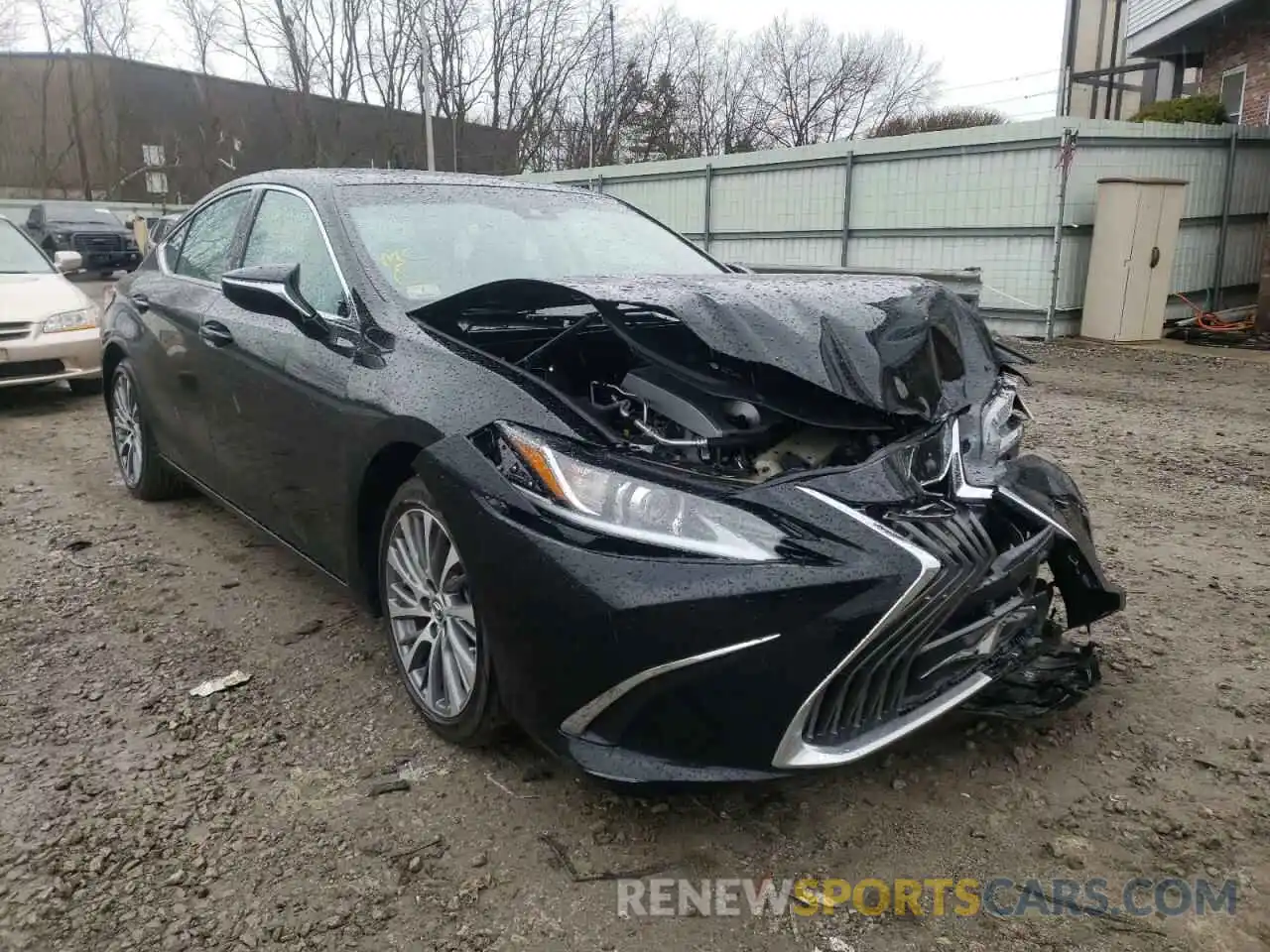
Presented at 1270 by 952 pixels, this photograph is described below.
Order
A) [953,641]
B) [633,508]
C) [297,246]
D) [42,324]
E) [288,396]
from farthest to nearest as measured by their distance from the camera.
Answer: [42,324] → [297,246] → [288,396] → [953,641] → [633,508]

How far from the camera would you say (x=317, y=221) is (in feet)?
10.6

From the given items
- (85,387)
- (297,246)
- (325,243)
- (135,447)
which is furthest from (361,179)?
(85,387)

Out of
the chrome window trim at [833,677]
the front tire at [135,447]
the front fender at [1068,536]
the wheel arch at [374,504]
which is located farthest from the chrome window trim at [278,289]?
the front fender at [1068,536]

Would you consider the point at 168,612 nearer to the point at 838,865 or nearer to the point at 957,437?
the point at 838,865

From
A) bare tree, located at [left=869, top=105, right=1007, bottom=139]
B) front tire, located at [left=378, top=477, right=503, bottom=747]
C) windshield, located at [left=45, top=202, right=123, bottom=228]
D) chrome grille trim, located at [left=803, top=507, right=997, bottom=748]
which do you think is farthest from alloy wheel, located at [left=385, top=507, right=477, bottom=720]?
bare tree, located at [left=869, top=105, right=1007, bottom=139]

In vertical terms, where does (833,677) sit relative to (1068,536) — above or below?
below

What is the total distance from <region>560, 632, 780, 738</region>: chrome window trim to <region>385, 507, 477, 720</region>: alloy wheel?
1.38 feet

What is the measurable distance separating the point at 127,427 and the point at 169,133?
39577 mm

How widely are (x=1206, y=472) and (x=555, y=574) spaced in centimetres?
484

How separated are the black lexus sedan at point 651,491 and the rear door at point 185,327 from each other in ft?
1.46

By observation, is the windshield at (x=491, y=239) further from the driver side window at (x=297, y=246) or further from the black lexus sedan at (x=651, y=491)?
the driver side window at (x=297, y=246)

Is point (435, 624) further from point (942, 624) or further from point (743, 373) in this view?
Answer: point (942, 624)

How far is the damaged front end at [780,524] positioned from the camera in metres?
1.90

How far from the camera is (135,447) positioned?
15.8 feet
